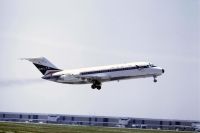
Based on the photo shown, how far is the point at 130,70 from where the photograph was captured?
85.9 metres

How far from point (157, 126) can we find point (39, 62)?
10964cm

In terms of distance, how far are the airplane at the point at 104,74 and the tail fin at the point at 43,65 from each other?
5.63 feet

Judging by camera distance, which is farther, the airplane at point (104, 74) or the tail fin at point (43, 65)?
the tail fin at point (43, 65)

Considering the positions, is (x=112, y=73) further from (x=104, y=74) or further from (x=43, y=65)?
(x=43, y=65)

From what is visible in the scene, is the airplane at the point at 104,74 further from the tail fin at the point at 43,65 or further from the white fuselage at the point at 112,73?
the tail fin at the point at 43,65

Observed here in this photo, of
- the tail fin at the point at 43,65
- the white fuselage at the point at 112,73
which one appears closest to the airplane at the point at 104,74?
the white fuselage at the point at 112,73

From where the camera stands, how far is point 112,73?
8700 centimetres

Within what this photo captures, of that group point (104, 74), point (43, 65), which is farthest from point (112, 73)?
point (43, 65)

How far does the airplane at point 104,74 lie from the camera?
85.9 meters

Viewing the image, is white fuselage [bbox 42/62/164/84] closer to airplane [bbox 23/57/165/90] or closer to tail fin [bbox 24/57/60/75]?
airplane [bbox 23/57/165/90]

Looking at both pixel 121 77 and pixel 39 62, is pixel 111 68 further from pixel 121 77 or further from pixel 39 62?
pixel 39 62

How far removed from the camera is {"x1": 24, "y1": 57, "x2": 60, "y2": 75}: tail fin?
10000 centimetres

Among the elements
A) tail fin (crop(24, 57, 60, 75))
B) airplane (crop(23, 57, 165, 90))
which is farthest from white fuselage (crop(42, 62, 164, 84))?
tail fin (crop(24, 57, 60, 75))

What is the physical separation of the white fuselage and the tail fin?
22.0 ft
